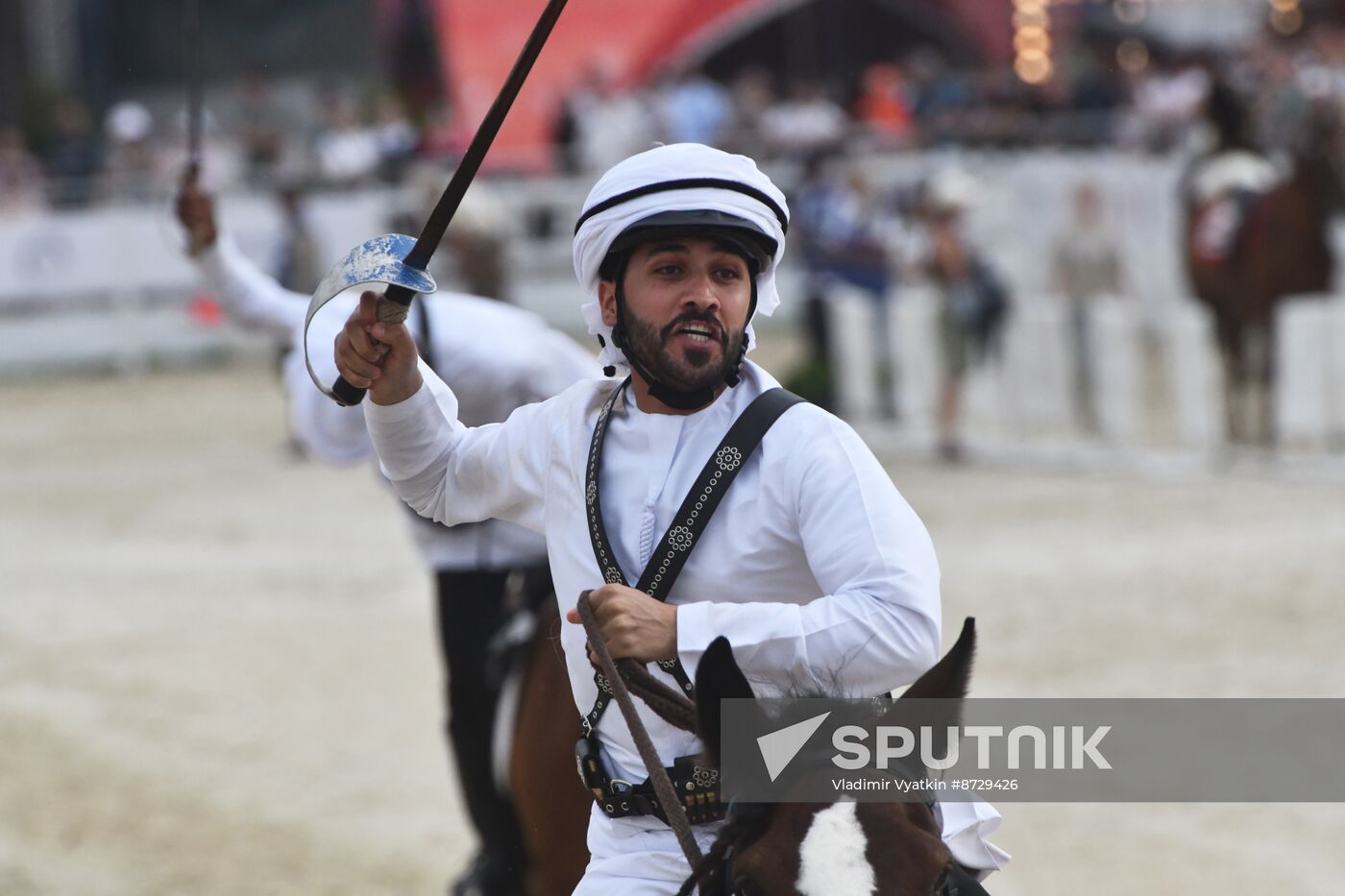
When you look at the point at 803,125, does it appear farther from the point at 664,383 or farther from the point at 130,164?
the point at 664,383

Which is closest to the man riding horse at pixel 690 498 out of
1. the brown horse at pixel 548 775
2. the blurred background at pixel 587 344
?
the brown horse at pixel 548 775

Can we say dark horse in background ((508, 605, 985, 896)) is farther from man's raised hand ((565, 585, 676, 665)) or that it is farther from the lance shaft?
the lance shaft

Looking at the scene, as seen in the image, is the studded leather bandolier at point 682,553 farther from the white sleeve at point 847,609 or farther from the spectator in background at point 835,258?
the spectator in background at point 835,258

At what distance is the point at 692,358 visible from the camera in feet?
9.71

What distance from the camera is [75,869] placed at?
22.2 ft

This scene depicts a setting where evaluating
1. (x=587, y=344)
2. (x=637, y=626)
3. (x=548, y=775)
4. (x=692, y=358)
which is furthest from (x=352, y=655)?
(x=587, y=344)

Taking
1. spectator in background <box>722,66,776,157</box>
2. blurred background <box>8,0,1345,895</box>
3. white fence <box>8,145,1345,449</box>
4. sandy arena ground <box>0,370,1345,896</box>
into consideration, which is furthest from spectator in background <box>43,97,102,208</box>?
spectator in background <box>722,66,776,157</box>

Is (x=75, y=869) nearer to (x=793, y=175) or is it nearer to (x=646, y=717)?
(x=646, y=717)

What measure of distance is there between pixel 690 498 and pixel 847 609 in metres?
0.33

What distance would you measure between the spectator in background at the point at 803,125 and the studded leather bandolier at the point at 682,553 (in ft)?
60.5

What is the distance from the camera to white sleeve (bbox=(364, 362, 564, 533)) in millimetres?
3174

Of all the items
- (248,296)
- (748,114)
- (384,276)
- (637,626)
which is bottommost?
(748,114)

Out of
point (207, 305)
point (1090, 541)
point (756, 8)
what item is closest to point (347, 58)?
point (756, 8)

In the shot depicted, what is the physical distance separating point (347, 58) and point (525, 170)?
8.24 m
